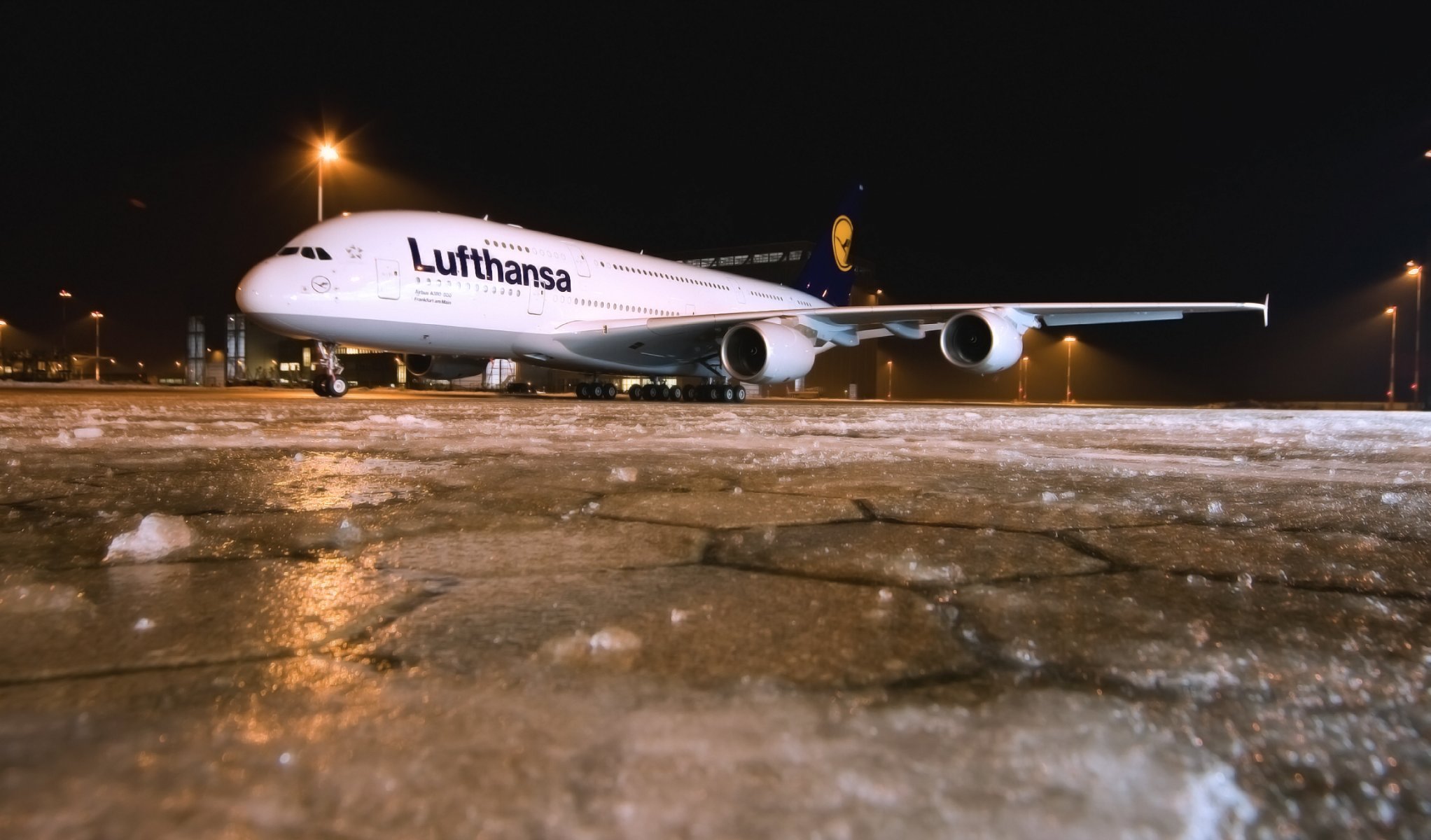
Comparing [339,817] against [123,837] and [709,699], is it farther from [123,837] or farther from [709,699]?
[709,699]

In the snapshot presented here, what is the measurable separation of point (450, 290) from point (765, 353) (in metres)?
5.02

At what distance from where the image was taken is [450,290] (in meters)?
10.5

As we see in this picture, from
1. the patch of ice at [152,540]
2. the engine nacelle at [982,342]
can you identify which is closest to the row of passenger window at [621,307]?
the engine nacelle at [982,342]

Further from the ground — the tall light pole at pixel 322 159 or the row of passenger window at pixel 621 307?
the tall light pole at pixel 322 159

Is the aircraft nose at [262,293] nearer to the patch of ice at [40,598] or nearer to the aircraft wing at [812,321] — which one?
the aircraft wing at [812,321]

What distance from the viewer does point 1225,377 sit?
2780 centimetres

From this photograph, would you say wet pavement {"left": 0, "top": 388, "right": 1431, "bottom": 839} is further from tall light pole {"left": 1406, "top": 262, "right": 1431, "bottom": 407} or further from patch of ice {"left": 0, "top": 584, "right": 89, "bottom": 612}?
tall light pole {"left": 1406, "top": 262, "right": 1431, "bottom": 407}

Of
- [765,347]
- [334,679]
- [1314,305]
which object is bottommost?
[334,679]

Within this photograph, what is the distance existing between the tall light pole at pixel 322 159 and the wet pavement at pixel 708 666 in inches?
586

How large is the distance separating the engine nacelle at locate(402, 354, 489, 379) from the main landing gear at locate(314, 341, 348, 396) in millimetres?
2428

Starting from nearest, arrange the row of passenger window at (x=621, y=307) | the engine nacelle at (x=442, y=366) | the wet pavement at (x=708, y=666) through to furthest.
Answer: the wet pavement at (x=708, y=666) < the row of passenger window at (x=621, y=307) < the engine nacelle at (x=442, y=366)

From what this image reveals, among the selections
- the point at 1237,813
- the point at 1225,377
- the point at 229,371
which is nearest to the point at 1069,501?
the point at 1237,813

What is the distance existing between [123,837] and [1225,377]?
34359 millimetres

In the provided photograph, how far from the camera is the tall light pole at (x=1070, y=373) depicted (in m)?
30.9
